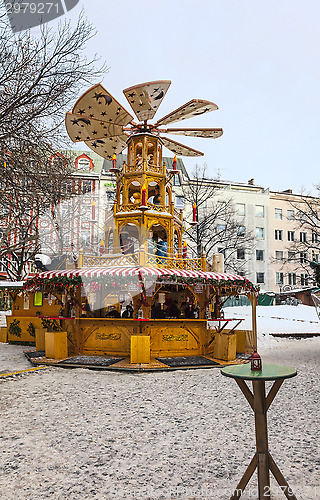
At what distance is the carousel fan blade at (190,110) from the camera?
1430 centimetres

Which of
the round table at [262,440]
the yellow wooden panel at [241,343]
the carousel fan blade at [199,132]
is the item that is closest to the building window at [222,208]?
the carousel fan blade at [199,132]

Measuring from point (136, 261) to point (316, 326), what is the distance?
60.5ft

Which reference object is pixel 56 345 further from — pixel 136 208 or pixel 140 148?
→ pixel 140 148

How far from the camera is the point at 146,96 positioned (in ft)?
46.2

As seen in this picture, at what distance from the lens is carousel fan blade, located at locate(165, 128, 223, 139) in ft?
53.2

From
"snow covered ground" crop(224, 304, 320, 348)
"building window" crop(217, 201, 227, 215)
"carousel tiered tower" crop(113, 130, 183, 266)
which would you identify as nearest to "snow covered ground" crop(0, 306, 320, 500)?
"carousel tiered tower" crop(113, 130, 183, 266)

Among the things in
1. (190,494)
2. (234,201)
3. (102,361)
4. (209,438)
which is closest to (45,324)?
(102,361)

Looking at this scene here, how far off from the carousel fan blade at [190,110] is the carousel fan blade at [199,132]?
0.63 metres

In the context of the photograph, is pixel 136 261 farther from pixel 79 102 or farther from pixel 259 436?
pixel 259 436

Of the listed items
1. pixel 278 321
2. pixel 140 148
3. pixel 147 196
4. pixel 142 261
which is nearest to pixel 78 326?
pixel 142 261

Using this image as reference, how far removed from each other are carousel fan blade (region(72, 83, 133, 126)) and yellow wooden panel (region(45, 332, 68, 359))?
8.44 metres

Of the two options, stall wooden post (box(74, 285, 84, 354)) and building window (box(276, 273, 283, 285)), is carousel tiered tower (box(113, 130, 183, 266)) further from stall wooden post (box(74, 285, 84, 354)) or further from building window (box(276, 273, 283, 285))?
building window (box(276, 273, 283, 285))

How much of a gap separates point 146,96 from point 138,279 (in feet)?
23.6

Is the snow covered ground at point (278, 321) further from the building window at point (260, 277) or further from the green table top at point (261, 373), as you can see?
the green table top at point (261, 373)
